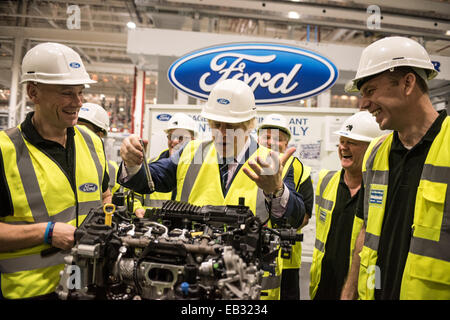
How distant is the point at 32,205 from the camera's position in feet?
5.08

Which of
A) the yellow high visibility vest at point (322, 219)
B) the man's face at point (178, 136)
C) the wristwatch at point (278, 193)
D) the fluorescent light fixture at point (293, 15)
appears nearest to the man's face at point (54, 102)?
the wristwatch at point (278, 193)

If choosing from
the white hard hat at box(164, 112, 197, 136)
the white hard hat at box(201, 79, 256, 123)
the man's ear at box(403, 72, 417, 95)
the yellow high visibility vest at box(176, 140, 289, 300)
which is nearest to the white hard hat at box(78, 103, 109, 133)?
the white hard hat at box(164, 112, 197, 136)

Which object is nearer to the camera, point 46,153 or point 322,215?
point 46,153

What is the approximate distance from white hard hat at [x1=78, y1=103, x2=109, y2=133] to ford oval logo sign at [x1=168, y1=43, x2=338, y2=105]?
1134mm

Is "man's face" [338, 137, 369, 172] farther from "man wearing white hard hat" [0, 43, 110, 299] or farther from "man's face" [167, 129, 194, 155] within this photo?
"man's face" [167, 129, 194, 155]

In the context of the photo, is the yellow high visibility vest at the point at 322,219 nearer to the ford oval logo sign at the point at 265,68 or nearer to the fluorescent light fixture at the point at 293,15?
the ford oval logo sign at the point at 265,68

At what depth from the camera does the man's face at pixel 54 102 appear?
5.58 feet

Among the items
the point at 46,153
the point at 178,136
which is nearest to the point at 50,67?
the point at 46,153

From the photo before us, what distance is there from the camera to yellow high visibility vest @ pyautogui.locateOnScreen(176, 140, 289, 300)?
5.87 ft

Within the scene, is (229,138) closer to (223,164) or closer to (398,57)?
(223,164)

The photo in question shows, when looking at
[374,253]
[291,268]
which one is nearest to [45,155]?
[374,253]

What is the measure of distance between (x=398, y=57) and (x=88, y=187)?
1808 mm
